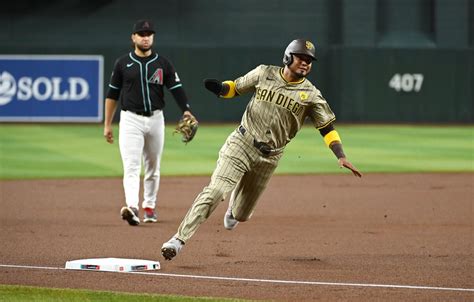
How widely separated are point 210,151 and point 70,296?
15016 mm

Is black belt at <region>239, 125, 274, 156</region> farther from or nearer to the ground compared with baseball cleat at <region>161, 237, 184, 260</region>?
farther from the ground

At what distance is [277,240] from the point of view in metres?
11.2

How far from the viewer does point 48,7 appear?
32.0 metres

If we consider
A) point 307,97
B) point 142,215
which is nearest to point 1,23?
point 142,215

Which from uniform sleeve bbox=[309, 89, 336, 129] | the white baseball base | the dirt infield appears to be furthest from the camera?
uniform sleeve bbox=[309, 89, 336, 129]

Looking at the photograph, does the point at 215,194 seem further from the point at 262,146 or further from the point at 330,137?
the point at 330,137

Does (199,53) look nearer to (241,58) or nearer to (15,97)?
(241,58)

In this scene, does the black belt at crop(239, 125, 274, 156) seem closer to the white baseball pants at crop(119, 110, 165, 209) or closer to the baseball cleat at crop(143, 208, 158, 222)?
the white baseball pants at crop(119, 110, 165, 209)

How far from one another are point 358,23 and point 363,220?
1968cm

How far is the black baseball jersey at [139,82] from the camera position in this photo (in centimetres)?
1215

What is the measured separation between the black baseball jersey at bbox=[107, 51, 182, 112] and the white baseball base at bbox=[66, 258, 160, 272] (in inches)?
127

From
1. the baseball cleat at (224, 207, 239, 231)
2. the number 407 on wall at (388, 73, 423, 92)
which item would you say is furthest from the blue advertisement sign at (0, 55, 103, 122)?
the baseball cleat at (224, 207, 239, 231)

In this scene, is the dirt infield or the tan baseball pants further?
the tan baseball pants

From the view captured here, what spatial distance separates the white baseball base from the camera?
8.97m
